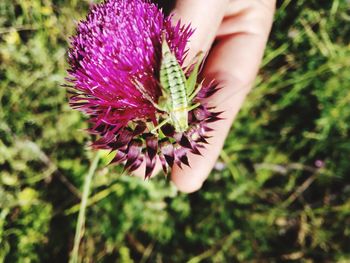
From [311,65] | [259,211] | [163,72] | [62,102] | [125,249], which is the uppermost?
[163,72]

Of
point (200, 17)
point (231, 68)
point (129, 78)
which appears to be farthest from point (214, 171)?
point (129, 78)

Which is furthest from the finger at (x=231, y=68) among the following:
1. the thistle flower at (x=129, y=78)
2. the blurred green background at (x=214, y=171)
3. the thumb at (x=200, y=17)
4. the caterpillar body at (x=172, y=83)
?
the caterpillar body at (x=172, y=83)

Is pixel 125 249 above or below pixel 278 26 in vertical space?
below

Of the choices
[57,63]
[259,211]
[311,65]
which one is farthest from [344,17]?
[57,63]

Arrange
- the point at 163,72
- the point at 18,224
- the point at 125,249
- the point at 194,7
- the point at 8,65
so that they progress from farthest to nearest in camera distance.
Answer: the point at 8,65
the point at 125,249
the point at 18,224
the point at 194,7
the point at 163,72

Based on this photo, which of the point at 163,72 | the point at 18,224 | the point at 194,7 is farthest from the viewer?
the point at 18,224

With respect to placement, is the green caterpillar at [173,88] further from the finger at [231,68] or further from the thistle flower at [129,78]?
the finger at [231,68]

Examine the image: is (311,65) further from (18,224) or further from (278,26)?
(18,224)
